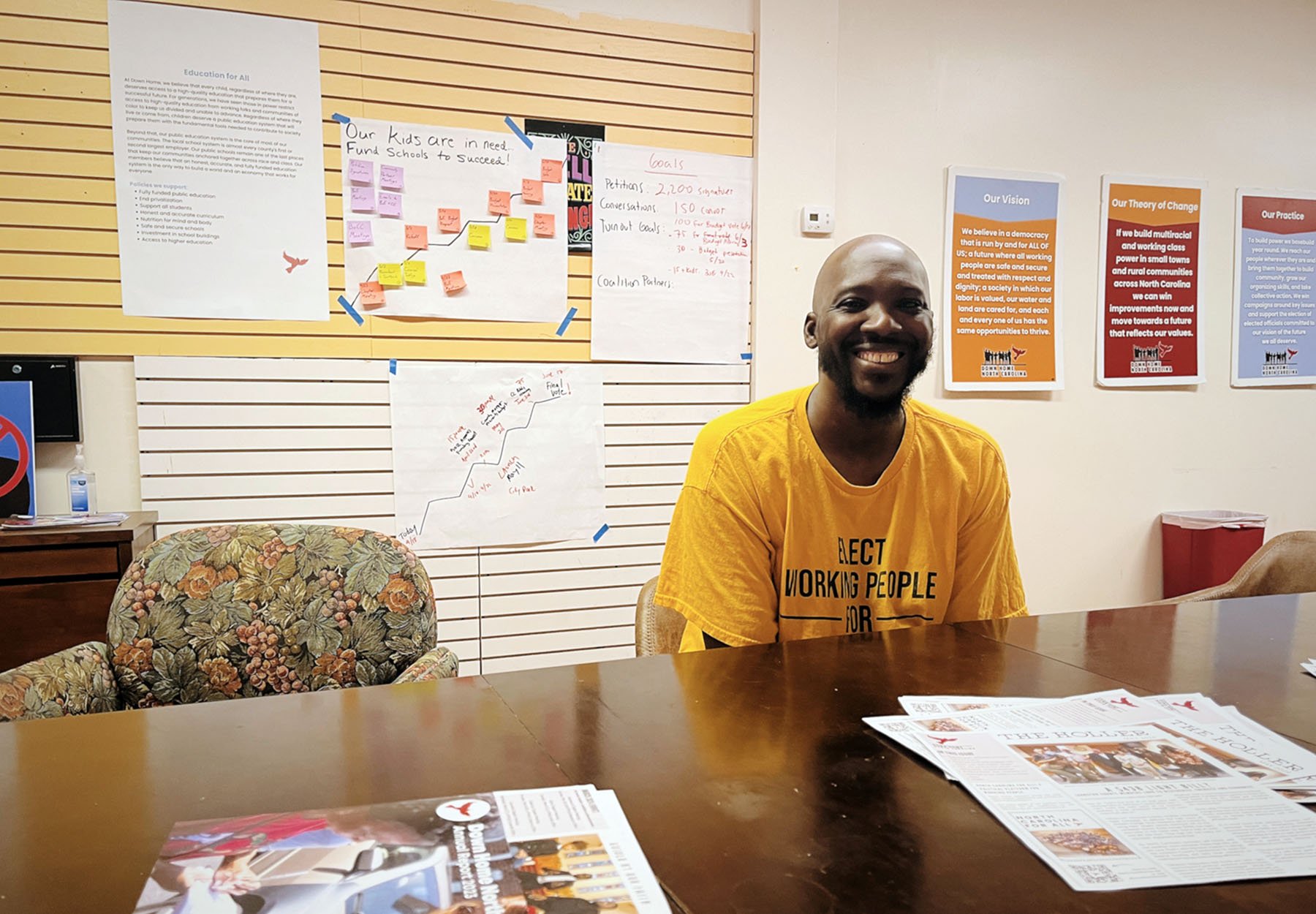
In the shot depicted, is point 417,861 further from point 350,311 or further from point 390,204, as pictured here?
point 390,204

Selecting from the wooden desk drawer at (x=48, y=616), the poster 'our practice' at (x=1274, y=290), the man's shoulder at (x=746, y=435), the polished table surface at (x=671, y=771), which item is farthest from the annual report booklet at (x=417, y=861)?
the poster 'our practice' at (x=1274, y=290)

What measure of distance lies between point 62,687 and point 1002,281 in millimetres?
3573

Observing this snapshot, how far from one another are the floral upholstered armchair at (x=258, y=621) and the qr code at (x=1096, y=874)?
115 centimetres

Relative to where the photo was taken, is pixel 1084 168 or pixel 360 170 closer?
pixel 360 170

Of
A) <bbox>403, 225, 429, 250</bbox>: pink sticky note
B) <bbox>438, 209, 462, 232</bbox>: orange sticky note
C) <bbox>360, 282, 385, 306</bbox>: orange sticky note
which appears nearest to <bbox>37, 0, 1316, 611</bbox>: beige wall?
<bbox>438, 209, 462, 232</bbox>: orange sticky note

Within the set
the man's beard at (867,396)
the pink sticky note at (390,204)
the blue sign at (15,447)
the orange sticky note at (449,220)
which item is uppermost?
the pink sticky note at (390,204)

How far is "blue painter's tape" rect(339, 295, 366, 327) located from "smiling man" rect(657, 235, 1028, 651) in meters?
1.65

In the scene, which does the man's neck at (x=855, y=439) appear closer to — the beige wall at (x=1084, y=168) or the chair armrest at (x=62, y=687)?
the chair armrest at (x=62, y=687)

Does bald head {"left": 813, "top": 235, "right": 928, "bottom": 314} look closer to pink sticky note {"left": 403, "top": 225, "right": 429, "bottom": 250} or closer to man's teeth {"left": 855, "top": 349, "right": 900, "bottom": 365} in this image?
man's teeth {"left": 855, "top": 349, "right": 900, "bottom": 365}

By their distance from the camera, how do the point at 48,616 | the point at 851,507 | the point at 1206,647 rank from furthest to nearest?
the point at 48,616 < the point at 851,507 < the point at 1206,647

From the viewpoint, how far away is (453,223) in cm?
302

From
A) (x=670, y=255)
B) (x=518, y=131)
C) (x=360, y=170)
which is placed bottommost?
(x=670, y=255)

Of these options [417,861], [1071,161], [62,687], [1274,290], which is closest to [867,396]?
[417,861]

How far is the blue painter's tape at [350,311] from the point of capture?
2930 millimetres
